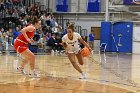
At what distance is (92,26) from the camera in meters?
A: 35.6

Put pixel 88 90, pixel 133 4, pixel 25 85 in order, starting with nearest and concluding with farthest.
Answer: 1. pixel 88 90
2. pixel 25 85
3. pixel 133 4

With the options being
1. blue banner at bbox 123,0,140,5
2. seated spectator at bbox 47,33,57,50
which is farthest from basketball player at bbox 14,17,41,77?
blue banner at bbox 123,0,140,5

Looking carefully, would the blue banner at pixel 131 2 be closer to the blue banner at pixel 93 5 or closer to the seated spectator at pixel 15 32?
the blue banner at pixel 93 5

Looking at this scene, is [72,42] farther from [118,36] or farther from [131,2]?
[118,36]

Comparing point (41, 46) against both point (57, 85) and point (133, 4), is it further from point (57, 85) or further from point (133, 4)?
point (57, 85)

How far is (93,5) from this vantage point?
116 ft

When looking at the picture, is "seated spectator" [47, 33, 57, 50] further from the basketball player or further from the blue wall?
the basketball player

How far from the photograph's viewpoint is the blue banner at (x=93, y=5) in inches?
1383

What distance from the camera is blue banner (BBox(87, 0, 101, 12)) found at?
35.1m

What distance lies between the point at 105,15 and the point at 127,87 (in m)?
24.6

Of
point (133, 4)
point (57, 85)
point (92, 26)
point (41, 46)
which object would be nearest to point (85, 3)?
point (92, 26)

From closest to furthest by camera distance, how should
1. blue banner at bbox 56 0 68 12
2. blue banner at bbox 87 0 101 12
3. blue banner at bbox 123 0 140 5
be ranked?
blue banner at bbox 123 0 140 5
blue banner at bbox 87 0 101 12
blue banner at bbox 56 0 68 12

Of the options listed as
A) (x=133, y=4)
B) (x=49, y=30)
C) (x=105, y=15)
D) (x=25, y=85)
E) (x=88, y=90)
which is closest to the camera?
(x=88, y=90)


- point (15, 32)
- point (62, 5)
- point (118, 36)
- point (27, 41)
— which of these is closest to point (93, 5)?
point (62, 5)
